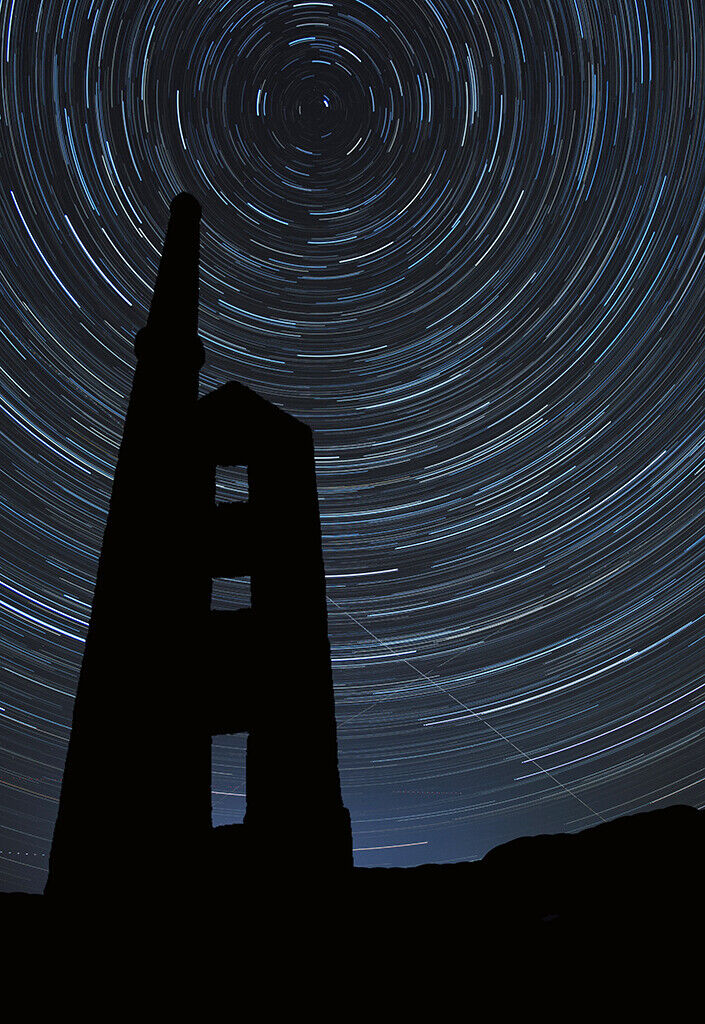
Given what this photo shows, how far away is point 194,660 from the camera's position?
8.27 metres

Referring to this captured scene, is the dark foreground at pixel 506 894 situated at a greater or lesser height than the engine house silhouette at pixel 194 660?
lesser

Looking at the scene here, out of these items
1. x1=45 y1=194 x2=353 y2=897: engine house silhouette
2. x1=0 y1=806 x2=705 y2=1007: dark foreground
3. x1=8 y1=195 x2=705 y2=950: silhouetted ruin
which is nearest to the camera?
x1=0 y1=806 x2=705 y2=1007: dark foreground

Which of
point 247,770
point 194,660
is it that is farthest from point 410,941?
point 194,660

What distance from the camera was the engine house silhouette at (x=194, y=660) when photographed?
22.8 ft

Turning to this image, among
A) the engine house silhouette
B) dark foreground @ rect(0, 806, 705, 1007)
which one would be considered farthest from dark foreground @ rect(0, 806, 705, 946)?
the engine house silhouette

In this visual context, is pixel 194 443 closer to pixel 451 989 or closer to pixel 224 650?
pixel 224 650

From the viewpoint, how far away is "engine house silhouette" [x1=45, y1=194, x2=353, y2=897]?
695cm

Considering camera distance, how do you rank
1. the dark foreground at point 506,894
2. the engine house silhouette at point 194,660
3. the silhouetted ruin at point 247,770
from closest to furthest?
1. the dark foreground at point 506,894
2. the silhouetted ruin at point 247,770
3. the engine house silhouette at point 194,660

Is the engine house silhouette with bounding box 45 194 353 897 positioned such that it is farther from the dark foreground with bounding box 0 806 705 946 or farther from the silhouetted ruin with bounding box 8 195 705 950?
the dark foreground with bounding box 0 806 705 946

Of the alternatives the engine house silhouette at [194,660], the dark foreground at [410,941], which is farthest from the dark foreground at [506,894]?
the engine house silhouette at [194,660]

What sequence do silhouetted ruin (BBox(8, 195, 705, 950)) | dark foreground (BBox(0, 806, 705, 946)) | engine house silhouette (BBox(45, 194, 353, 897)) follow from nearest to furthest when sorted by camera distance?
dark foreground (BBox(0, 806, 705, 946))
silhouetted ruin (BBox(8, 195, 705, 950))
engine house silhouette (BBox(45, 194, 353, 897))

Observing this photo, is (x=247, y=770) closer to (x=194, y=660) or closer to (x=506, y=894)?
(x=194, y=660)

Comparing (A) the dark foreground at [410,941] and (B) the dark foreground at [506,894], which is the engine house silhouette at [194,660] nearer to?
(B) the dark foreground at [506,894]

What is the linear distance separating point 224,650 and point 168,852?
2.65m
